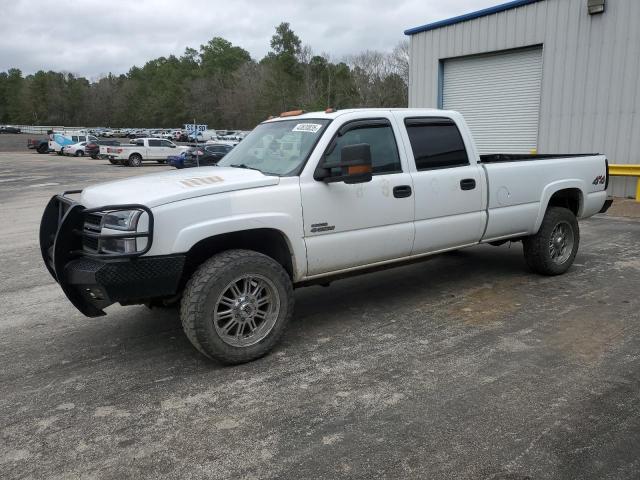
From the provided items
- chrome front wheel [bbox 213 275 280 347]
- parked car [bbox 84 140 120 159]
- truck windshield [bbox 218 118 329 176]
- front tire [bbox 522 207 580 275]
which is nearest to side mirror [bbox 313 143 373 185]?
truck windshield [bbox 218 118 329 176]

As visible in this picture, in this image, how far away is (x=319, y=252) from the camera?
14.6ft

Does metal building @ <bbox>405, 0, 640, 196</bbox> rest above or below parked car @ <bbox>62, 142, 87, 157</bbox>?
above

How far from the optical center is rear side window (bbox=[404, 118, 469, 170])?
514 cm

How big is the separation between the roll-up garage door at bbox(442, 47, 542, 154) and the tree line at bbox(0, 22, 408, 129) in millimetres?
57375

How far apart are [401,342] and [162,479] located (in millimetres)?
2300

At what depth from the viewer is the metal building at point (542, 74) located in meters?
12.6

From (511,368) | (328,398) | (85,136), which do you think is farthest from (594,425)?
(85,136)

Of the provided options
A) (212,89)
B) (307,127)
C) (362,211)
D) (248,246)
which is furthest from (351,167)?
(212,89)

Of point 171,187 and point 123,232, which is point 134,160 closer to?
point 171,187

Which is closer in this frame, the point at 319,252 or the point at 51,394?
the point at 51,394

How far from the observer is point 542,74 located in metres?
14.2

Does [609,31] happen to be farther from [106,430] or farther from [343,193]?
[106,430]

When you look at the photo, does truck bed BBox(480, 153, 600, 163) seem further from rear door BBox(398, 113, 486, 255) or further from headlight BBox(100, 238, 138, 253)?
headlight BBox(100, 238, 138, 253)

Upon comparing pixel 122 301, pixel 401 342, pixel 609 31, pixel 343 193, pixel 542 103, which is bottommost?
pixel 401 342
